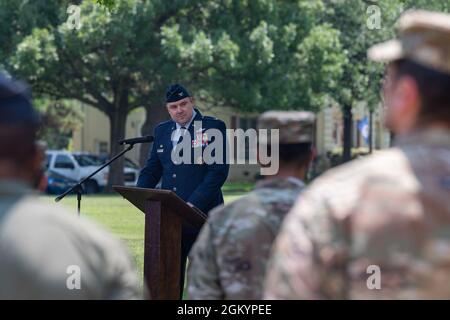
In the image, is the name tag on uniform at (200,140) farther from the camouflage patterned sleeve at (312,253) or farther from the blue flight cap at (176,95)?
the camouflage patterned sleeve at (312,253)

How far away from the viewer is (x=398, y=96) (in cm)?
362

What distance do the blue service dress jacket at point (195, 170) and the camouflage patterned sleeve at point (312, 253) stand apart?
5.68m

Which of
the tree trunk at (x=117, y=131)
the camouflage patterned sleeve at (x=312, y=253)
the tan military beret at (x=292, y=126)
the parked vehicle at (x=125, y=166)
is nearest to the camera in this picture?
the camouflage patterned sleeve at (x=312, y=253)

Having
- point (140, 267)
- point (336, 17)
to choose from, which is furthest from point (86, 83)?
point (140, 267)

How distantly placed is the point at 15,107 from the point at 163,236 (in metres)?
4.72

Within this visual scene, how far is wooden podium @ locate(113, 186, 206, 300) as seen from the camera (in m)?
8.08

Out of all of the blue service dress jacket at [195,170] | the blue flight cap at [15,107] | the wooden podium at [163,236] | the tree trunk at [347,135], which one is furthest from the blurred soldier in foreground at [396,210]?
the tree trunk at [347,135]

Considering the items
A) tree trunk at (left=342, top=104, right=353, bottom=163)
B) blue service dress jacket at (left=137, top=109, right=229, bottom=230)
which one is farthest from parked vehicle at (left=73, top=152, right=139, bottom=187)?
blue service dress jacket at (left=137, top=109, right=229, bottom=230)

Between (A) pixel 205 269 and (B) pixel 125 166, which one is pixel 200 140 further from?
(B) pixel 125 166

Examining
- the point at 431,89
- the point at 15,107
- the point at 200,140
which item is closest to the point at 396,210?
the point at 431,89

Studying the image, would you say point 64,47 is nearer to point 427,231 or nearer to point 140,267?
point 140,267

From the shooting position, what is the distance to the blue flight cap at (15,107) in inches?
140

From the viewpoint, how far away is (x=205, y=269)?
15.2 feet

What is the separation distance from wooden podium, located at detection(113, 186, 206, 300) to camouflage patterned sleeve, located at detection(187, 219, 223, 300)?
330cm
